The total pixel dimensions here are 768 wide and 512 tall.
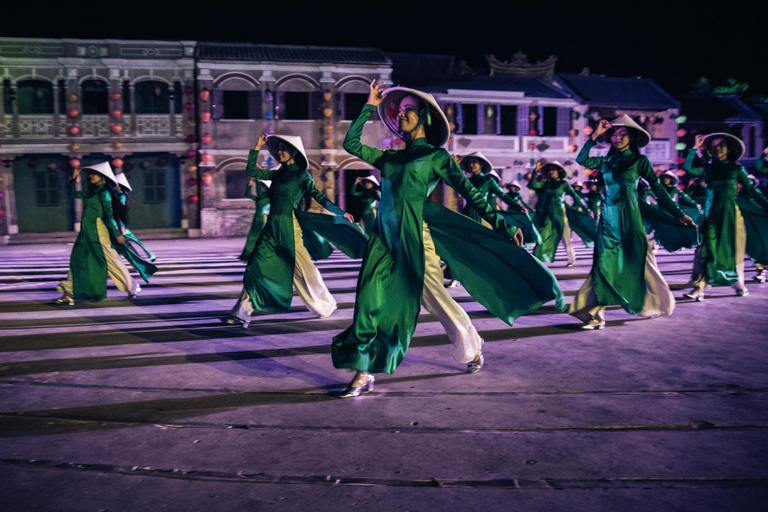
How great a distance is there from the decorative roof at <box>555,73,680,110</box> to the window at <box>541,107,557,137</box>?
1.52m

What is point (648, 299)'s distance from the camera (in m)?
7.20

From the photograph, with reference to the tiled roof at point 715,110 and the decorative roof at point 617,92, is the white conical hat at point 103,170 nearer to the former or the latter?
the decorative roof at point 617,92

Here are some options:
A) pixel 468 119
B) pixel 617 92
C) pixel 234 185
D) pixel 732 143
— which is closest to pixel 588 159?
pixel 732 143

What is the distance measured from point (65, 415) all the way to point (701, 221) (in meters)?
8.06

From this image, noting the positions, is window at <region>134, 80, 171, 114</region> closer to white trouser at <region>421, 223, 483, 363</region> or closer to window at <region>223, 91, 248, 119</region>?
window at <region>223, 91, 248, 119</region>

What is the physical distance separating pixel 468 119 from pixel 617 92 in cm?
835

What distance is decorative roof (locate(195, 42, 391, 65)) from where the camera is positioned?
89.8 feet

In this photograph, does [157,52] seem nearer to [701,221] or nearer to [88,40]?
[88,40]

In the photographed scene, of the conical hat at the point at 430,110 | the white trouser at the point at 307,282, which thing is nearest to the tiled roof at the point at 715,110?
the white trouser at the point at 307,282

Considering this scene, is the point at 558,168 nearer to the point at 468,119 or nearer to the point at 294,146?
the point at 294,146

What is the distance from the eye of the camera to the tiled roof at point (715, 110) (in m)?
36.6

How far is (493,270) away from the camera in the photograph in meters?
5.00

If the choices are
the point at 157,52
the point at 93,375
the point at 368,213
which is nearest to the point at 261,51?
the point at 157,52

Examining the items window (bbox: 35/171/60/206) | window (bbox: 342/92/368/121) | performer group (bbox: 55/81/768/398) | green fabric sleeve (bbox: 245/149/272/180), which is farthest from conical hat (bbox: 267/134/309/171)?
window (bbox: 35/171/60/206)
